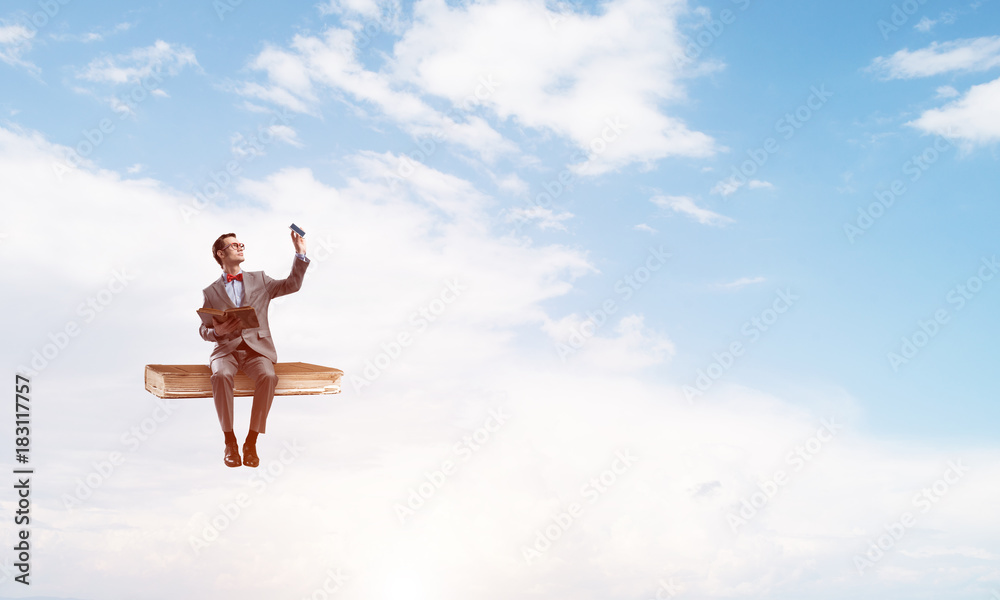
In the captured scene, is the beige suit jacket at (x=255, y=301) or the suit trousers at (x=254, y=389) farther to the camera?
the beige suit jacket at (x=255, y=301)

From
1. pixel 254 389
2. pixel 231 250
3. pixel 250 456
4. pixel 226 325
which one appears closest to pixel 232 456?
pixel 250 456

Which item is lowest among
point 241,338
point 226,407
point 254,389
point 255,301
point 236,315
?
point 226,407

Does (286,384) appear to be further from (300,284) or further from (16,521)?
(16,521)

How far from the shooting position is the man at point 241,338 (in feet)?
25.9

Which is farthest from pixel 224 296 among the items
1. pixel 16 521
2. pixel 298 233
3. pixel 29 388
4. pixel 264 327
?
pixel 16 521

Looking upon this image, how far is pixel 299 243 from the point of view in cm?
802

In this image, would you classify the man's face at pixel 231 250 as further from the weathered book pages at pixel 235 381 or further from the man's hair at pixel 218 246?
the weathered book pages at pixel 235 381

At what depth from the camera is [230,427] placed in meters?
7.89

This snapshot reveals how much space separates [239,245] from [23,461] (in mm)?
3236

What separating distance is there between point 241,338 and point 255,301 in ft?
1.52

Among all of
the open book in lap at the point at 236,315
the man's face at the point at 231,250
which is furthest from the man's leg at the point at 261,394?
the man's face at the point at 231,250

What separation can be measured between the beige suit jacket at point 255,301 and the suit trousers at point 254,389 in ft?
0.48

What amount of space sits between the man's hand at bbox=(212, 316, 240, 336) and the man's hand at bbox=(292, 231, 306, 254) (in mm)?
1013

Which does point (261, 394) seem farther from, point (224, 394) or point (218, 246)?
point (218, 246)
